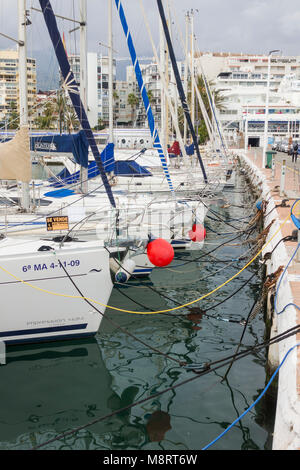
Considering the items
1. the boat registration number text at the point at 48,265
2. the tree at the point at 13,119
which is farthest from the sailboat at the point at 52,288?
the tree at the point at 13,119

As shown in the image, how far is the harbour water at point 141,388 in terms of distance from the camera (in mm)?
6688

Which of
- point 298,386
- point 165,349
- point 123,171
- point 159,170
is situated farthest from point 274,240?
point 159,170

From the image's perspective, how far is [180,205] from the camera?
606 inches

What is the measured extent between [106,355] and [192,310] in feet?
9.57

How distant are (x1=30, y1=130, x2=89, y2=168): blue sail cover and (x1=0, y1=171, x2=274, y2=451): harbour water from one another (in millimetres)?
4235

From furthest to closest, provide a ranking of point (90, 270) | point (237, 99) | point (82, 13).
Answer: point (237, 99), point (82, 13), point (90, 270)

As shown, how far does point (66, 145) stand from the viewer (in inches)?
537

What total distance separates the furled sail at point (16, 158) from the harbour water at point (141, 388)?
379cm

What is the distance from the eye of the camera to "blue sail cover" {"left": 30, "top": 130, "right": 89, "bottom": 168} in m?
13.1

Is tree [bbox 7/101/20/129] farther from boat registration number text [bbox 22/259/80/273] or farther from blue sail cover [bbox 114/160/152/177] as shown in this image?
blue sail cover [bbox 114/160/152/177]

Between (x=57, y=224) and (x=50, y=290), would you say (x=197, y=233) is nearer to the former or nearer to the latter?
(x=57, y=224)

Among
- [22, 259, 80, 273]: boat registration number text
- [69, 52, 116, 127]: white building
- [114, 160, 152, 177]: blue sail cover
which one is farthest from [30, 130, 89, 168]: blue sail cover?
[69, 52, 116, 127]: white building

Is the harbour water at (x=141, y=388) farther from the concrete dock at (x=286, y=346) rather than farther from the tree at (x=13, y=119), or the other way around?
the tree at (x=13, y=119)
